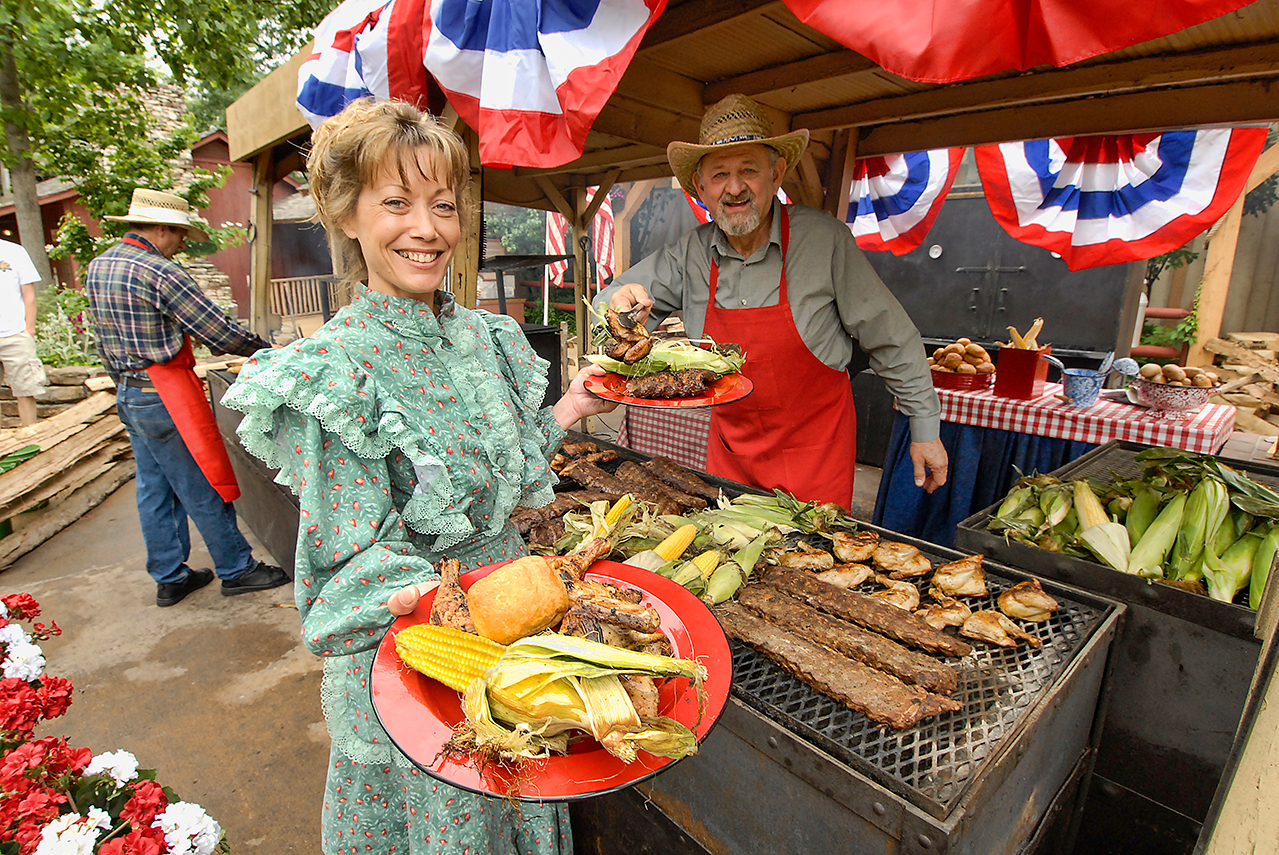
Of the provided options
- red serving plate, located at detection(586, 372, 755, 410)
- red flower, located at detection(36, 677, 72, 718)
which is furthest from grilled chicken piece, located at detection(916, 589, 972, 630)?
red flower, located at detection(36, 677, 72, 718)

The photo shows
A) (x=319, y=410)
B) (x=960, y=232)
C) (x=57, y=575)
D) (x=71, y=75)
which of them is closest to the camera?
(x=319, y=410)

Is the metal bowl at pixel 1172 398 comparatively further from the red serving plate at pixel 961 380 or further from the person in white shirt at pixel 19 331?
the person in white shirt at pixel 19 331

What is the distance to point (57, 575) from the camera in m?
5.29

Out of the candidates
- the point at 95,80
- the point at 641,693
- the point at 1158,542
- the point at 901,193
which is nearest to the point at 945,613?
the point at 1158,542

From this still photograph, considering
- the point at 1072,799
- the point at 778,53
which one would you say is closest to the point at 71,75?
the point at 778,53

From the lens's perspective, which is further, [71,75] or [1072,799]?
[71,75]

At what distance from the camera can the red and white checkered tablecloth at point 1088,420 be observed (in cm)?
378

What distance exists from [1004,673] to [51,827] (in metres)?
2.43

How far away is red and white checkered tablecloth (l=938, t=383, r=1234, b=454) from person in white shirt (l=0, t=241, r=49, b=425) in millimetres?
9601

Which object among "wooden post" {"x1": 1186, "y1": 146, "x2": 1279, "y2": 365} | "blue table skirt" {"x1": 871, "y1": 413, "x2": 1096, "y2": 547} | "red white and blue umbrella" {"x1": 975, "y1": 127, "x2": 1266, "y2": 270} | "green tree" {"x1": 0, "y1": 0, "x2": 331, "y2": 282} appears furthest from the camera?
"green tree" {"x1": 0, "y1": 0, "x2": 331, "y2": 282}

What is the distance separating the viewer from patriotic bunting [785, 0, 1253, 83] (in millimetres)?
1306

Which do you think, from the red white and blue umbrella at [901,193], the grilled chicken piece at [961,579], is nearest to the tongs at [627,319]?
the grilled chicken piece at [961,579]

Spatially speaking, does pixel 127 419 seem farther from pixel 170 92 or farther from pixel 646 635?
pixel 170 92

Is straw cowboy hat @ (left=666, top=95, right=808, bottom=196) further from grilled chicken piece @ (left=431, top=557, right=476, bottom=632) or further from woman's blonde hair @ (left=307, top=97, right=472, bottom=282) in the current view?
grilled chicken piece @ (left=431, top=557, right=476, bottom=632)
